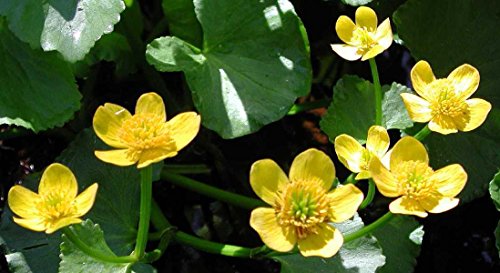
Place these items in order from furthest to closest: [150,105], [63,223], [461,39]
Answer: [461,39] → [150,105] → [63,223]

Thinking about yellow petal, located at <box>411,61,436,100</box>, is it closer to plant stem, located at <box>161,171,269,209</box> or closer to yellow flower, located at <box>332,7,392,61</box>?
yellow flower, located at <box>332,7,392,61</box>

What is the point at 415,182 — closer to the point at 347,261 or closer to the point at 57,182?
the point at 347,261

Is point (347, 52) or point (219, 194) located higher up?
point (347, 52)

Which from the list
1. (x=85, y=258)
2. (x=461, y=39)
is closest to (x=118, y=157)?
(x=85, y=258)

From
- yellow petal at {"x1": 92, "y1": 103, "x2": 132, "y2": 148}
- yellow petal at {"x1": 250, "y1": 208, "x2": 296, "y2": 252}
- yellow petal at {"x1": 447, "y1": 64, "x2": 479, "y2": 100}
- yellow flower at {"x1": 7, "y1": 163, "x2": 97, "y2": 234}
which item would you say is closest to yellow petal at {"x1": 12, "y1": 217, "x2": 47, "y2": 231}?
yellow flower at {"x1": 7, "y1": 163, "x2": 97, "y2": 234}

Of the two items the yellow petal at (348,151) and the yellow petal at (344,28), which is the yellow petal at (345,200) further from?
the yellow petal at (344,28)

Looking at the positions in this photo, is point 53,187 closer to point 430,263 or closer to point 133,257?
point 133,257

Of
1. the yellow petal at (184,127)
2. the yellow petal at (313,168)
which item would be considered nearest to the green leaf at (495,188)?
the yellow petal at (313,168)
